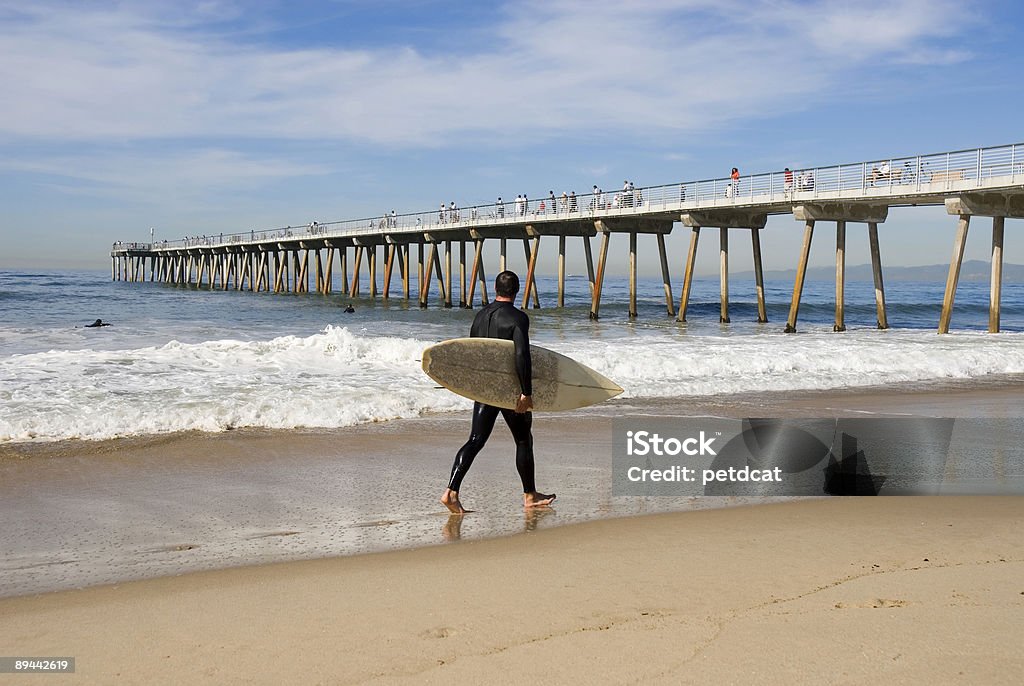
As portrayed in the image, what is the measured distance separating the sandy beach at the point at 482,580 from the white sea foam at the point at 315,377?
1945 mm

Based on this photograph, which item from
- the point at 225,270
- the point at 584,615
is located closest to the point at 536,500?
the point at 584,615

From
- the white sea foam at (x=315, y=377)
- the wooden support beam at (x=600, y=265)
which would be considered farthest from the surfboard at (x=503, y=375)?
the wooden support beam at (x=600, y=265)

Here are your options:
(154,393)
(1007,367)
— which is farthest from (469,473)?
(1007,367)

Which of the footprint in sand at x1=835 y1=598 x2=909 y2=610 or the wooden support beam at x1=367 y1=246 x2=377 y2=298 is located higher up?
the wooden support beam at x1=367 y1=246 x2=377 y2=298

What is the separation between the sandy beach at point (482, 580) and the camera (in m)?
2.93

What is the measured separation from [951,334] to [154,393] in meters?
19.4

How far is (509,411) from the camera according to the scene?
17.0 feet

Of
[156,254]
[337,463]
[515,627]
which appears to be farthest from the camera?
[156,254]

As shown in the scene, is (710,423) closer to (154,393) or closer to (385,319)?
(154,393)

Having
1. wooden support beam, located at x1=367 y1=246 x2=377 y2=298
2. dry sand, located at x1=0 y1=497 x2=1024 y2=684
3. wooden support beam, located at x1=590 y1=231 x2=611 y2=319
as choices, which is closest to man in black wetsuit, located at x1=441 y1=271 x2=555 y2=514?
dry sand, located at x1=0 y1=497 x2=1024 y2=684

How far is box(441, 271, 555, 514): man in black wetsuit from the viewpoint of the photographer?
5.10 meters

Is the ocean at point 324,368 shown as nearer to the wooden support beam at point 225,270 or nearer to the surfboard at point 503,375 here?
the surfboard at point 503,375

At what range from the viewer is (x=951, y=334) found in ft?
71.6

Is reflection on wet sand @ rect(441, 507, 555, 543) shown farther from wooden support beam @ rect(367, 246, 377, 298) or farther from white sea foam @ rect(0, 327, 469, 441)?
wooden support beam @ rect(367, 246, 377, 298)
